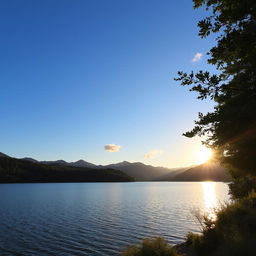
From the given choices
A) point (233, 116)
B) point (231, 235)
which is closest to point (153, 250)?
point (231, 235)

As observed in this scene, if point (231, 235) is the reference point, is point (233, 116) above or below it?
above

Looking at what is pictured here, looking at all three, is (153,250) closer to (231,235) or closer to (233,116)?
(231,235)

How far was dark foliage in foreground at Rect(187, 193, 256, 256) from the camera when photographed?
38.9 feet

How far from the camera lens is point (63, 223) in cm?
4350

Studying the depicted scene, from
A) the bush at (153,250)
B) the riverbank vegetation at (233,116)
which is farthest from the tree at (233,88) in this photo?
the bush at (153,250)

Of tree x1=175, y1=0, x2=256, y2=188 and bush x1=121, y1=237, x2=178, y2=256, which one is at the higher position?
tree x1=175, y1=0, x2=256, y2=188

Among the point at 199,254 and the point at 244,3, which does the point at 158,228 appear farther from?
the point at 244,3

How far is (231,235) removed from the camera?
14938 millimetres

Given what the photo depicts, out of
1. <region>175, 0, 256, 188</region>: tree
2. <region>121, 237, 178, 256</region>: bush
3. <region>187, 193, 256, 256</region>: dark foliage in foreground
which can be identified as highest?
<region>175, 0, 256, 188</region>: tree

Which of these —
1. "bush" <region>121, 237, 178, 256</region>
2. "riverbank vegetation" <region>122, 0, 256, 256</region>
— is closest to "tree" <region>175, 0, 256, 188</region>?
"riverbank vegetation" <region>122, 0, 256, 256</region>

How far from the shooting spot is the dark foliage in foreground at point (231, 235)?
38.9 feet

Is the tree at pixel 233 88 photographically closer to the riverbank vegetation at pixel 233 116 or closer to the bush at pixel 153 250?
the riverbank vegetation at pixel 233 116

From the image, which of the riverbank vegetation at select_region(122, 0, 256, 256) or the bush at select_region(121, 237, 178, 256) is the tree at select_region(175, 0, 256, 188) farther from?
the bush at select_region(121, 237, 178, 256)

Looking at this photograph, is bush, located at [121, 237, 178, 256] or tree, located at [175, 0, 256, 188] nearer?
tree, located at [175, 0, 256, 188]
